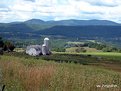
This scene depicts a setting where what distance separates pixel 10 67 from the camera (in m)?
14.2

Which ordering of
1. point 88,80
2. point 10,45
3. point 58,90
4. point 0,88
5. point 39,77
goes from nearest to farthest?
point 0,88
point 58,90
point 88,80
point 39,77
point 10,45

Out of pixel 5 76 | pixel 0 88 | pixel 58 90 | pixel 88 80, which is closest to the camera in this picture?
pixel 0 88

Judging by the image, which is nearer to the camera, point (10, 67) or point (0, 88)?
point (0, 88)

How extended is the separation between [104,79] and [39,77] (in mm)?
1924

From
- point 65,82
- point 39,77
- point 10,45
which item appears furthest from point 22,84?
point 10,45

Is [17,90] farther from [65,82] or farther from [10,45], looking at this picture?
[10,45]

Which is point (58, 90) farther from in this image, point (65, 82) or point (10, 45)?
point (10, 45)

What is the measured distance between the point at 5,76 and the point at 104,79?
3.50 meters

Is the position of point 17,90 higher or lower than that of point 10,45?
higher

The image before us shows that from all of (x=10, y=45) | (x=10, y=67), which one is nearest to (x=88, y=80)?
(x=10, y=67)

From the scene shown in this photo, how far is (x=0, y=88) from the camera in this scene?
27.0 feet

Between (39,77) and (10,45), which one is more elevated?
(39,77)

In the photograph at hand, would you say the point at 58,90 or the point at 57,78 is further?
the point at 57,78

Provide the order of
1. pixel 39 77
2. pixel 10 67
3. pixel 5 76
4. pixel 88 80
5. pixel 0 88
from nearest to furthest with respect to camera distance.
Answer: pixel 0 88, pixel 88 80, pixel 39 77, pixel 5 76, pixel 10 67
